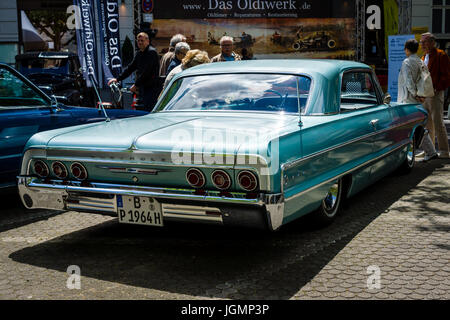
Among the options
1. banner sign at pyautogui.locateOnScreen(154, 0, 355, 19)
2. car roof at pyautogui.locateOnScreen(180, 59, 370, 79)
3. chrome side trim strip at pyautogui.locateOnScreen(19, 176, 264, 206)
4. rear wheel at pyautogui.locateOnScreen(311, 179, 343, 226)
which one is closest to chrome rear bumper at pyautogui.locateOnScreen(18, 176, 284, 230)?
chrome side trim strip at pyautogui.locateOnScreen(19, 176, 264, 206)

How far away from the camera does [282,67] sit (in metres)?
4.81

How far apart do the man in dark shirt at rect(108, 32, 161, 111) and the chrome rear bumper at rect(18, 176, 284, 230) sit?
4.48 m

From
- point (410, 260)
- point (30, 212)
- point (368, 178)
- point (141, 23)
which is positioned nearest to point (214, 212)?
point (410, 260)

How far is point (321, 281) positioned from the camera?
11.6 ft

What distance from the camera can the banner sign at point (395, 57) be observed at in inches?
490

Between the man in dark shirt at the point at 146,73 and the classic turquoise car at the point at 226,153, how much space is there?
3.24 meters

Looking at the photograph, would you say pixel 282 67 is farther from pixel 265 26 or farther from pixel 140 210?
pixel 265 26

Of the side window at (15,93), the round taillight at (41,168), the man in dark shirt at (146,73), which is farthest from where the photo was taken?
the man in dark shirt at (146,73)

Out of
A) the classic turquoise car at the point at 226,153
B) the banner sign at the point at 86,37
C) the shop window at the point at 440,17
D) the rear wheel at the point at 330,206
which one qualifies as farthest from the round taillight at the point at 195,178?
the shop window at the point at 440,17

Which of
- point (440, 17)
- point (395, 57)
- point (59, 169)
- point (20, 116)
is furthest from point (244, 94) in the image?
point (440, 17)

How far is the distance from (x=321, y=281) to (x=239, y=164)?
0.91 meters

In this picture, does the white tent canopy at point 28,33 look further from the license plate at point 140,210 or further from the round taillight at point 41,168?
the license plate at point 140,210

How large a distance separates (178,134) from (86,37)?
378 inches

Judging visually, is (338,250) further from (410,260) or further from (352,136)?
(352,136)
